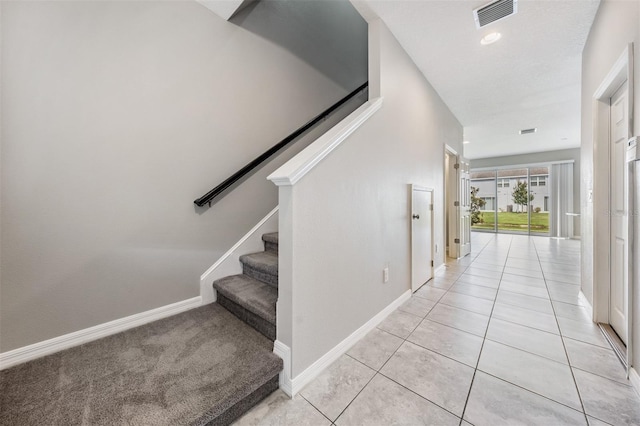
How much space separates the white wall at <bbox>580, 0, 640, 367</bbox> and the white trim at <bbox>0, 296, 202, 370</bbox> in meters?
3.00

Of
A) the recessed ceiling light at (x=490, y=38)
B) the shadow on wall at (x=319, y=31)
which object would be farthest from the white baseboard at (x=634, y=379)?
the shadow on wall at (x=319, y=31)

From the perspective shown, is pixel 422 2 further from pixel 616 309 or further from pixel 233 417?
pixel 233 417

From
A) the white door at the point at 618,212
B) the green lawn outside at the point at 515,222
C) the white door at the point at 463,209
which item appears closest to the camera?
the white door at the point at 618,212

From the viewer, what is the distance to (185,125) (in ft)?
6.47

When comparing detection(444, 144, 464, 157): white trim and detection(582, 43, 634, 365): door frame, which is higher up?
detection(444, 144, 464, 157): white trim

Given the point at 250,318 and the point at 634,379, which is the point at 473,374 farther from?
the point at 250,318

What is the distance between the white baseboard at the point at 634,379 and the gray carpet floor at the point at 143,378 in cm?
196

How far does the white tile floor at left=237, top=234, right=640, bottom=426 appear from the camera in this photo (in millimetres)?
1203

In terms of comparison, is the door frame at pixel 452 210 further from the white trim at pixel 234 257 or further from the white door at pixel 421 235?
the white trim at pixel 234 257

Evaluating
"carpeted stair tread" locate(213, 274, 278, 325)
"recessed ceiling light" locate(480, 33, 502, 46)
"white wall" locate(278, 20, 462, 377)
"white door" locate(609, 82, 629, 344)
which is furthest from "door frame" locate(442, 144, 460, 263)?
"carpeted stair tread" locate(213, 274, 278, 325)

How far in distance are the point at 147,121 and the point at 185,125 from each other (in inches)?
10.2

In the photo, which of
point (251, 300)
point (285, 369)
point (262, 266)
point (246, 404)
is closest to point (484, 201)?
point (262, 266)

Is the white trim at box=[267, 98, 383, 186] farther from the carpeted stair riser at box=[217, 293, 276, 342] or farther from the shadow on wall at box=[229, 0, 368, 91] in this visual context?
the shadow on wall at box=[229, 0, 368, 91]

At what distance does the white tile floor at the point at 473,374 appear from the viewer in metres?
1.20
